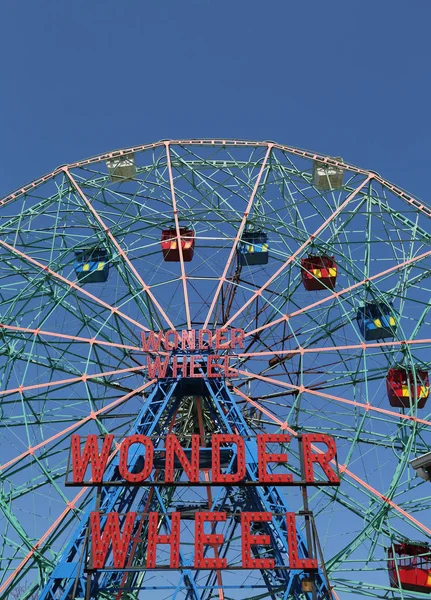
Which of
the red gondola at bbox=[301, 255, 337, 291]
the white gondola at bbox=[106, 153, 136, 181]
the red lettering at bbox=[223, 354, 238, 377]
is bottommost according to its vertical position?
the red lettering at bbox=[223, 354, 238, 377]

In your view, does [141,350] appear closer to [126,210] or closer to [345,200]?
[126,210]

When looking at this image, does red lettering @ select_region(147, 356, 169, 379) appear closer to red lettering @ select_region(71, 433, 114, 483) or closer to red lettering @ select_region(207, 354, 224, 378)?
red lettering @ select_region(207, 354, 224, 378)

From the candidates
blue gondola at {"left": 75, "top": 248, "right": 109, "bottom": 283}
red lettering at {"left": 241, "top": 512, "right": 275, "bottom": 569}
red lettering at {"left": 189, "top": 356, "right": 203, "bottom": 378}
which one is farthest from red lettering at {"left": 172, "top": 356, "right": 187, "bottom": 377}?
blue gondola at {"left": 75, "top": 248, "right": 109, "bottom": 283}

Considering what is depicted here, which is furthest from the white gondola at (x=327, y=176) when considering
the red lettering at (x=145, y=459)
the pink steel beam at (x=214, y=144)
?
the red lettering at (x=145, y=459)

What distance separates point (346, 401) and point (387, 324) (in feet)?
16.2

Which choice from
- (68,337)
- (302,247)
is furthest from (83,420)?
(302,247)

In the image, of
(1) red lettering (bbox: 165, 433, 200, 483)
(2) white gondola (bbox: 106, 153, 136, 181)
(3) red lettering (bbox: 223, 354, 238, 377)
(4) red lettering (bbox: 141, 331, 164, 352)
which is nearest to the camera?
(1) red lettering (bbox: 165, 433, 200, 483)

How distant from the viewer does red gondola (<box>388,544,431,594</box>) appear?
26328 millimetres

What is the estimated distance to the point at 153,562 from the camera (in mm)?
22484

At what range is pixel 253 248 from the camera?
33188 mm

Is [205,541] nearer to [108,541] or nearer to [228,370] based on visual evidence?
[108,541]

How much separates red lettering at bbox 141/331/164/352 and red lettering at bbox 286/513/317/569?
26.8 ft

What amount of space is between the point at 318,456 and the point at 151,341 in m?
7.77

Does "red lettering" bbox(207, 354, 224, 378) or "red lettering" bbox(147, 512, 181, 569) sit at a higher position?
"red lettering" bbox(207, 354, 224, 378)
